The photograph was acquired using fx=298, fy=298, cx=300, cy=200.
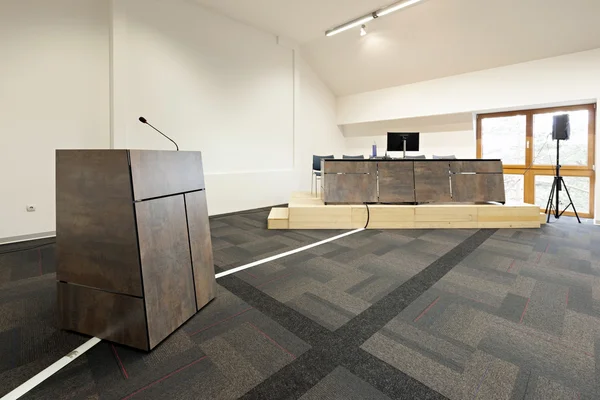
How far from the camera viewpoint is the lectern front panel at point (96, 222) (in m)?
1.58

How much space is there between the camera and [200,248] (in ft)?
6.81

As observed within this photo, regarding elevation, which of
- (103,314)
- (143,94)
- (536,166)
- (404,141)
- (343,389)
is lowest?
(343,389)

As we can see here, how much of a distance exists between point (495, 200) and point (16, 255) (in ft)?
21.0

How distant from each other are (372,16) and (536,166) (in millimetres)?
4437

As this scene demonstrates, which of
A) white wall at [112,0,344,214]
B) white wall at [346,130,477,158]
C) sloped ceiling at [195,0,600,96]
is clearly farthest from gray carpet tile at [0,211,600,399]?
white wall at [346,130,477,158]

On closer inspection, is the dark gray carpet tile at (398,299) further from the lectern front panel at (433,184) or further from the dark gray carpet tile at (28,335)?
the dark gray carpet tile at (28,335)

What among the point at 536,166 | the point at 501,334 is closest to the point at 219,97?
the point at 501,334

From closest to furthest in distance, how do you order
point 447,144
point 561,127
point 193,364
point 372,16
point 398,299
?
point 193,364 < point 398,299 < point 561,127 < point 372,16 < point 447,144

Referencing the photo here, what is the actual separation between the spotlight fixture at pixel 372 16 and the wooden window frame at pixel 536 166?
10.3 ft

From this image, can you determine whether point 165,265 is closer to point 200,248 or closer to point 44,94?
point 200,248

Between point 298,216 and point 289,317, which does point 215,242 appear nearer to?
point 298,216

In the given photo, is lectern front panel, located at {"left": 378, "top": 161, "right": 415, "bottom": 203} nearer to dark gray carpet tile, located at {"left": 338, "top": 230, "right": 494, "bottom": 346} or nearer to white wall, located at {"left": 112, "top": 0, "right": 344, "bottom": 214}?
dark gray carpet tile, located at {"left": 338, "top": 230, "right": 494, "bottom": 346}

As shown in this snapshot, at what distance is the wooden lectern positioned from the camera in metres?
1.58

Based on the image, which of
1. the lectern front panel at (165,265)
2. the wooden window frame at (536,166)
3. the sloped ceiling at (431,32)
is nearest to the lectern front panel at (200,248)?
the lectern front panel at (165,265)
